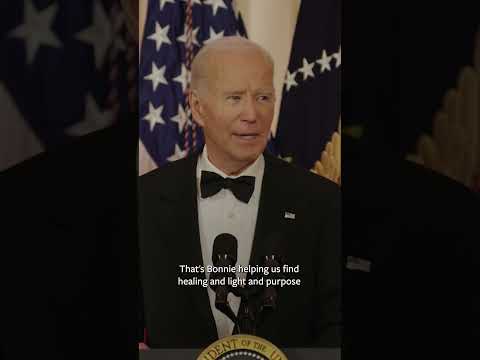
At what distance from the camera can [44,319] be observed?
3.10 m

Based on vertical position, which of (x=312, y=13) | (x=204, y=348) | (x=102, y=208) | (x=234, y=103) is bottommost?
(x=204, y=348)

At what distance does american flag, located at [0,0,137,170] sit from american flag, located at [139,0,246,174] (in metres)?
0.40

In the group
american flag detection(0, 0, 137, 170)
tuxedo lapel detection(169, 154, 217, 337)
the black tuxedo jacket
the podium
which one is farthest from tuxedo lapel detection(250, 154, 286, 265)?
american flag detection(0, 0, 137, 170)

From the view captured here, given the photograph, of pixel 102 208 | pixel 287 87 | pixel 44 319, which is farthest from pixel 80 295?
pixel 287 87

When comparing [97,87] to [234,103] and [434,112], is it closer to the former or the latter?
[234,103]

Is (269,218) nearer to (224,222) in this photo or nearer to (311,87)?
(224,222)

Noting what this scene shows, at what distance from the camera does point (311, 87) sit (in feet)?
9.55

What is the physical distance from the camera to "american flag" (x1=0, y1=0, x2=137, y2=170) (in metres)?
3.15

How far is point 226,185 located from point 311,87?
1.93 ft

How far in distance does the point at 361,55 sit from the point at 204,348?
159 centimetres

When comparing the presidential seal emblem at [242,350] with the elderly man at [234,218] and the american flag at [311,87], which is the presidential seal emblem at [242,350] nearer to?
the elderly man at [234,218]

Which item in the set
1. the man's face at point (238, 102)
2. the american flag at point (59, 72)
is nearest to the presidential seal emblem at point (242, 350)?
the man's face at point (238, 102)

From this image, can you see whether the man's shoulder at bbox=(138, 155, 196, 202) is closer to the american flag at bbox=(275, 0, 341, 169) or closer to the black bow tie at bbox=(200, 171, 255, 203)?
the black bow tie at bbox=(200, 171, 255, 203)

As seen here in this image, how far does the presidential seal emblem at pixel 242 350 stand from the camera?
2762 millimetres
